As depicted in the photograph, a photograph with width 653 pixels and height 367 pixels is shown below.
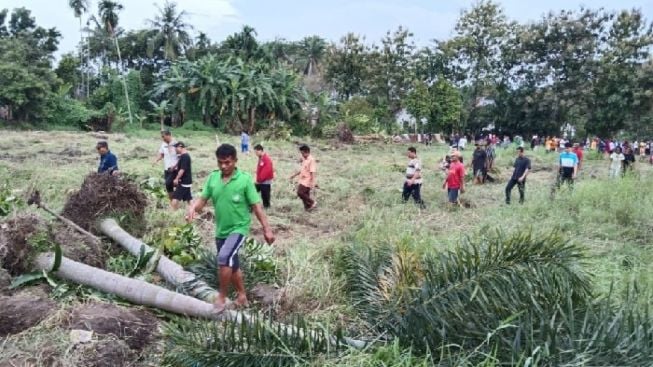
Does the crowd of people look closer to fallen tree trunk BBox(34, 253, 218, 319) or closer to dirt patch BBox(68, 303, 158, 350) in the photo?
fallen tree trunk BBox(34, 253, 218, 319)

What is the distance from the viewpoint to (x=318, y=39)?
154 feet

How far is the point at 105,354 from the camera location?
3725 millimetres

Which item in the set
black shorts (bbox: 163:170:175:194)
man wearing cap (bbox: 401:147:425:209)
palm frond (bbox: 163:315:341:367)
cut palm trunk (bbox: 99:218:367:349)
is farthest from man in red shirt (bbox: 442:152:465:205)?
palm frond (bbox: 163:315:341:367)

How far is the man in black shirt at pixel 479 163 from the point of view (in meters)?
13.9

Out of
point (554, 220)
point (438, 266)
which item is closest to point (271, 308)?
point (438, 266)

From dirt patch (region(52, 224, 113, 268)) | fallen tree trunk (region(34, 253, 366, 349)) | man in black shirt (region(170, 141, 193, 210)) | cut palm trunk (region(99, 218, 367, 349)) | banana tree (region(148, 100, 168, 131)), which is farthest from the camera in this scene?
banana tree (region(148, 100, 168, 131))

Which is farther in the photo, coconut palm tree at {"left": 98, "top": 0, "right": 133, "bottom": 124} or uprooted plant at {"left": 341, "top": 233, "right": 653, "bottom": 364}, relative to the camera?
coconut palm tree at {"left": 98, "top": 0, "right": 133, "bottom": 124}

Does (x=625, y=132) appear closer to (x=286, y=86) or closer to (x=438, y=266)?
(x=286, y=86)

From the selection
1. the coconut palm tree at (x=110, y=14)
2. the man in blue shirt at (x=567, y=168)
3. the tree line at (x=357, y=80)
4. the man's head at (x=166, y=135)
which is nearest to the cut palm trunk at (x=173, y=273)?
the man's head at (x=166, y=135)

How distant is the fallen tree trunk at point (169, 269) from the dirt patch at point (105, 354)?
0.89 meters

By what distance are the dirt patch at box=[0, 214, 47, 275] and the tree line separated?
25.3 meters

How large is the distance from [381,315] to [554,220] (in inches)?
212

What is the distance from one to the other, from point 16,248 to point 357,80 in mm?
36075

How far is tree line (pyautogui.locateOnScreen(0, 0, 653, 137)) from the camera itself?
31062 mm
